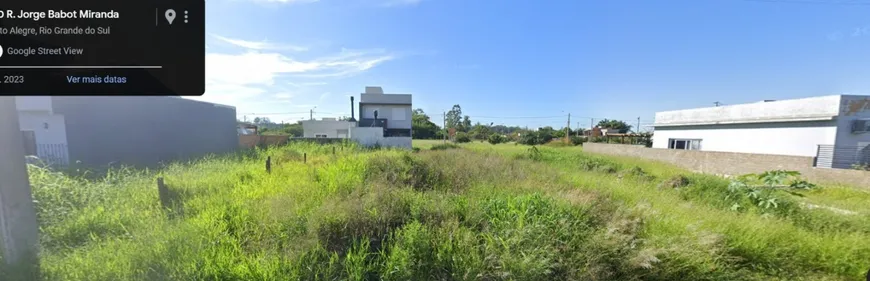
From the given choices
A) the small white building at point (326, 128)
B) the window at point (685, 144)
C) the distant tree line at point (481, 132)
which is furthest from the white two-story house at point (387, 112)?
the window at point (685, 144)

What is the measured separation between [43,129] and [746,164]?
1013 inches

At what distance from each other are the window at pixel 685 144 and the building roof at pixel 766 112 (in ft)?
3.44

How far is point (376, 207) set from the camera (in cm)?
351

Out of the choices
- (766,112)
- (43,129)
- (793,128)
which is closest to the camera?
(43,129)

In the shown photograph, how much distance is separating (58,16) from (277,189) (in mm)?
3615

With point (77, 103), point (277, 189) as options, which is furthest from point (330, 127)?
point (277, 189)

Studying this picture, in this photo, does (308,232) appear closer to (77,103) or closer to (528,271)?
(528,271)

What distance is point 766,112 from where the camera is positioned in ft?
43.0

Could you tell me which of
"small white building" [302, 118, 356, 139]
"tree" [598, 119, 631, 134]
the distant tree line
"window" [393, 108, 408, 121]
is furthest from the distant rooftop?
"tree" [598, 119, 631, 134]

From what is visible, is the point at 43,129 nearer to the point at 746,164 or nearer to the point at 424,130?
the point at 746,164

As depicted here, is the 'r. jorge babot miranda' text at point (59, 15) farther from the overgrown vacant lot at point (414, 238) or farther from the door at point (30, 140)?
the door at point (30, 140)

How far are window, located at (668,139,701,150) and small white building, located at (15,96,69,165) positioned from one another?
28532 millimetres

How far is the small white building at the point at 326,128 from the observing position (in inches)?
1065

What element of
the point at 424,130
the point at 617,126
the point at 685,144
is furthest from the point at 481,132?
the point at 685,144
